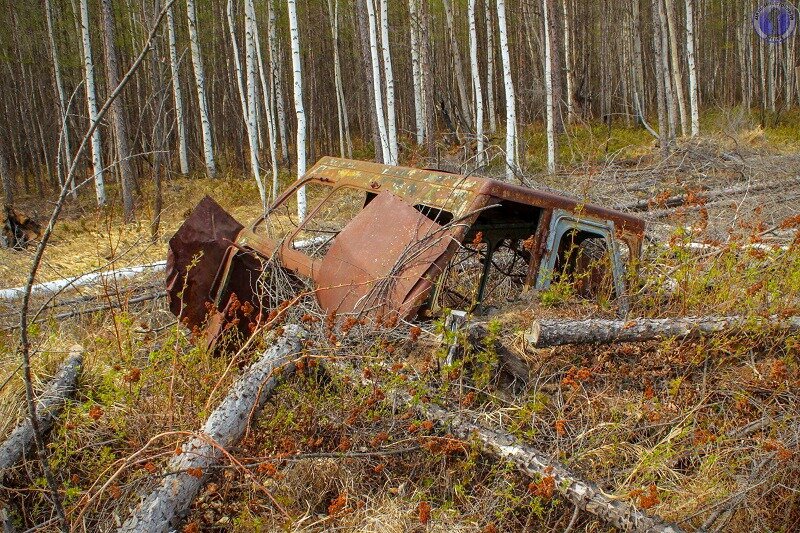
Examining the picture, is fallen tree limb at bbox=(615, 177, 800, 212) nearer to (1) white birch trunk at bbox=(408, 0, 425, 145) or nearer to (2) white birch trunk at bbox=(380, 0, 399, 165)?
(2) white birch trunk at bbox=(380, 0, 399, 165)

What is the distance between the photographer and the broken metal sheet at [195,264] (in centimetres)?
426

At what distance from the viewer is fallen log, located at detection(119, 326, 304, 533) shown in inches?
107

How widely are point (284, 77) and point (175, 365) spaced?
74.0 feet

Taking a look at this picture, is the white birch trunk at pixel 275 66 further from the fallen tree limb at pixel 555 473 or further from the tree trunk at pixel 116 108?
the fallen tree limb at pixel 555 473

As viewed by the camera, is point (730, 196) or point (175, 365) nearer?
point (175, 365)

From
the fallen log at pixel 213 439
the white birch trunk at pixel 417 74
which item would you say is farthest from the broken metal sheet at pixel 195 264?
the white birch trunk at pixel 417 74

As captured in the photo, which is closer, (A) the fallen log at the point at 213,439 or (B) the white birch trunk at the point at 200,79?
(A) the fallen log at the point at 213,439

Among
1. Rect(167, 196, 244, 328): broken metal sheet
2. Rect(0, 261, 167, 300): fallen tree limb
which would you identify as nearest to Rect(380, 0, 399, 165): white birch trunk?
Rect(0, 261, 167, 300): fallen tree limb

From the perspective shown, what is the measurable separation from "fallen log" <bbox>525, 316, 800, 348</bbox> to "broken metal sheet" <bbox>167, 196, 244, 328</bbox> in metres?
2.08

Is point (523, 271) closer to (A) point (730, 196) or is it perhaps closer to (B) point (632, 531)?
(B) point (632, 531)

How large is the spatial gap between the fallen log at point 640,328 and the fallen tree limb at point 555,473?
2.17 feet

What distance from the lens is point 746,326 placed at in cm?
387

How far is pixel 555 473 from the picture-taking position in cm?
291

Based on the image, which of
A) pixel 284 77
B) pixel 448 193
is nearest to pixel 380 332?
pixel 448 193
